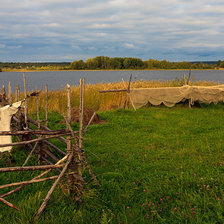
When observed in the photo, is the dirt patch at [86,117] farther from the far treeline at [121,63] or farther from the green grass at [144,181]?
the far treeline at [121,63]

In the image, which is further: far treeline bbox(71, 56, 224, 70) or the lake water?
far treeline bbox(71, 56, 224, 70)

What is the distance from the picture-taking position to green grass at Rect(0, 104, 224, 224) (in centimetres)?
334

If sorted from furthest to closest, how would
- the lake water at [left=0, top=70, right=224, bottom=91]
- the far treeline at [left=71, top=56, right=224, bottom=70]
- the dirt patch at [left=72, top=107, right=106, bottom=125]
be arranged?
the far treeline at [left=71, top=56, right=224, bottom=70] → the lake water at [left=0, top=70, right=224, bottom=91] → the dirt patch at [left=72, top=107, right=106, bottom=125]

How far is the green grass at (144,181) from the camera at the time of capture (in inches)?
131

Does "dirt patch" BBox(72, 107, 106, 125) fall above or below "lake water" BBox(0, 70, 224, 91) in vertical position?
above

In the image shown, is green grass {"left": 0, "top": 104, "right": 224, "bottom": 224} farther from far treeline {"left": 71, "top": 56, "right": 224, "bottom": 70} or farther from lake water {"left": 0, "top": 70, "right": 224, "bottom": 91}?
far treeline {"left": 71, "top": 56, "right": 224, "bottom": 70}

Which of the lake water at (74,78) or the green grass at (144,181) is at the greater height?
the green grass at (144,181)

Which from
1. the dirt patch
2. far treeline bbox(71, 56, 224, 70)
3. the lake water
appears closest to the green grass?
the dirt patch

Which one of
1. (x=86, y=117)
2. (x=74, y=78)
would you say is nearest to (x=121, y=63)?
(x=74, y=78)

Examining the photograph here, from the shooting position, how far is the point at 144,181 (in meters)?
4.67

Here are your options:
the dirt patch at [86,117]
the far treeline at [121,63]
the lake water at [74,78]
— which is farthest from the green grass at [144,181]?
the far treeline at [121,63]

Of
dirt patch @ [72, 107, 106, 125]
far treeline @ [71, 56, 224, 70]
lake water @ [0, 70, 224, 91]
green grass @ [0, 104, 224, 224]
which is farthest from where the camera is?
far treeline @ [71, 56, 224, 70]

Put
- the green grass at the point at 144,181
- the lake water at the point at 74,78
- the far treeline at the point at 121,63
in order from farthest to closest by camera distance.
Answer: the far treeline at the point at 121,63 < the lake water at the point at 74,78 < the green grass at the point at 144,181

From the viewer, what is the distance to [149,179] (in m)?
4.62
